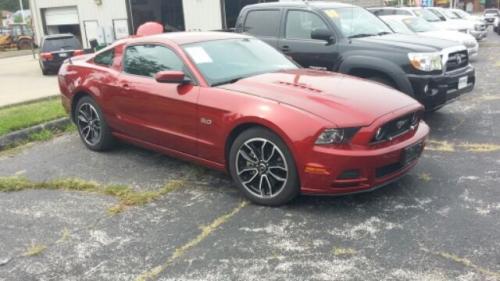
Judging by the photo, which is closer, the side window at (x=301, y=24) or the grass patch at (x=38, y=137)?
the grass patch at (x=38, y=137)

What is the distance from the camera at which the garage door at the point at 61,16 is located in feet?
98.8

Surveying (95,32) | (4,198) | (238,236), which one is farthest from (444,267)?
(95,32)

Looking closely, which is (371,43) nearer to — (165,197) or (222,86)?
(222,86)

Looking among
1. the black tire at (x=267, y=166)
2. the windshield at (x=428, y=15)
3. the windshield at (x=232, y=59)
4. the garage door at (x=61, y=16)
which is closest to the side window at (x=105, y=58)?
the windshield at (x=232, y=59)

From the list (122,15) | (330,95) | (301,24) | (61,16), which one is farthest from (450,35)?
(61,16)

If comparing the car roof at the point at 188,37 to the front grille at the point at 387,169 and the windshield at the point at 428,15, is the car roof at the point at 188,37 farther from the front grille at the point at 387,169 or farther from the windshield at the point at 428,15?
the windshield at the point at 428,15

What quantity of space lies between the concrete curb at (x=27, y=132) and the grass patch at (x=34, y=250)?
351 centimetres

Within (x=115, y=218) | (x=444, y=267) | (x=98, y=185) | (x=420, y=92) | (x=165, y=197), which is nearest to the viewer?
(x=444, y=267)

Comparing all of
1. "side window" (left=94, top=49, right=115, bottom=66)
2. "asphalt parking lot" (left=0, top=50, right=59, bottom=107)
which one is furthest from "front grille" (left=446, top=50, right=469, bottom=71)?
"asphalt parking lot" (left=0, top=50, right=59, bottom=107)

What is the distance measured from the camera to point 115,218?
441 centimetres

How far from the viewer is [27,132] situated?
24.1ft

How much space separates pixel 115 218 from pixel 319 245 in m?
1.81

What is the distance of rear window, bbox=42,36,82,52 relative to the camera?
65.0 feet

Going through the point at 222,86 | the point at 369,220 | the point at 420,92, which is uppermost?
the point at 222,86
